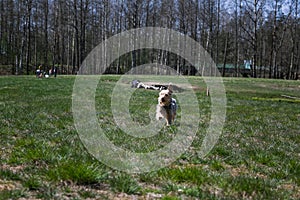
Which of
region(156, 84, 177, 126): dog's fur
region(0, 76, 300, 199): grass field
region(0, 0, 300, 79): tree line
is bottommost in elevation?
region(0, 76, 300, 199): grass field

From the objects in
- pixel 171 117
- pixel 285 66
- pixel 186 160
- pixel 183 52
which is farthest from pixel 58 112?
pixel 285 66

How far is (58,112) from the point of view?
38.9 feet

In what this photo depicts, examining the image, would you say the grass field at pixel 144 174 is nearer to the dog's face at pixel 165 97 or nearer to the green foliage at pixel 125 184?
the green foliage at pixel 125 184

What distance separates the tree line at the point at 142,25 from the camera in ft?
181

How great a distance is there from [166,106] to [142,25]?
5353 cm

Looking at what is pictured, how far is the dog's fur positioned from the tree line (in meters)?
43.9

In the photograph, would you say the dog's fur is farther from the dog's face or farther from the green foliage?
the green foliage

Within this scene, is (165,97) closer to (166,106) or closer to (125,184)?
(166,106)

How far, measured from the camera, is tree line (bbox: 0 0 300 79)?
5505 centimetres

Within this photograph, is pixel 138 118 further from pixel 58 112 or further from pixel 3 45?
pixel 3 45

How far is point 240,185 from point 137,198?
1417 millimetres

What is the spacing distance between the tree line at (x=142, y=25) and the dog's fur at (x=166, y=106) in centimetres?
4389

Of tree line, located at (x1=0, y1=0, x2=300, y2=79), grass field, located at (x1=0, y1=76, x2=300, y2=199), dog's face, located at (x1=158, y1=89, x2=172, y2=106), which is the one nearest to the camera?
grass field, located at (x1=0, y1=76, x2=300, y2=199)

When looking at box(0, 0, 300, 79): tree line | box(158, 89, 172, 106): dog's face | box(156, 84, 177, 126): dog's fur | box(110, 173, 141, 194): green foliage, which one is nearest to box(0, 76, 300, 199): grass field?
box(110, 173, 141, 194): green foliage
